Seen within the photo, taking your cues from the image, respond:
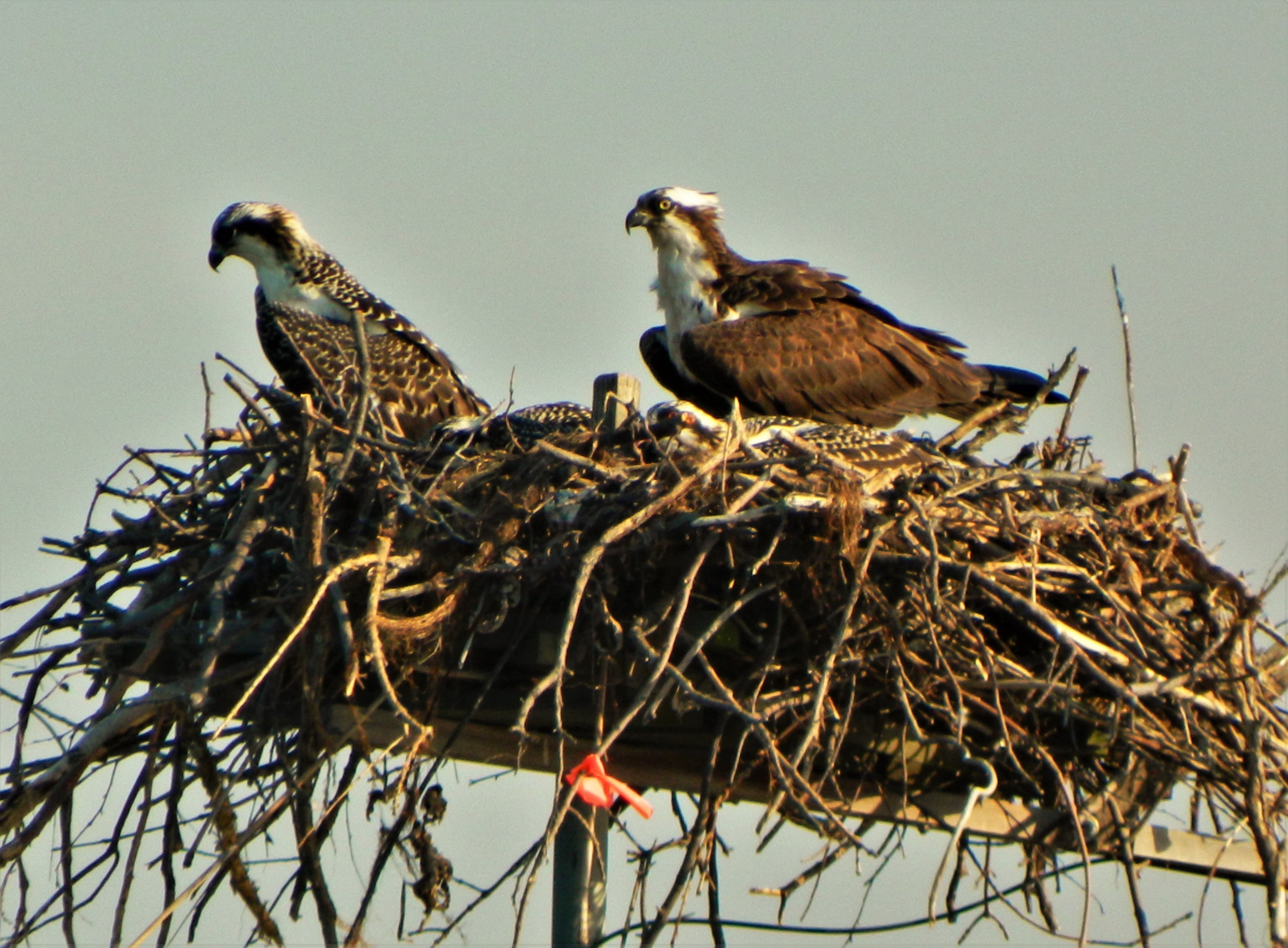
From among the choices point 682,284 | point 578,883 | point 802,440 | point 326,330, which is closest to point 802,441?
point 802,440

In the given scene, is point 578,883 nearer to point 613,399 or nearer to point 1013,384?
point 613,399

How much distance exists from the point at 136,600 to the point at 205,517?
0.38m

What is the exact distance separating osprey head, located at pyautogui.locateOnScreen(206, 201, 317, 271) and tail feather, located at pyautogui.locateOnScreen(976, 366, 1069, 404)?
330 cm

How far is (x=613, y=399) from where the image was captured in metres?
6.24

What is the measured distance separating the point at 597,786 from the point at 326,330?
3.90 m

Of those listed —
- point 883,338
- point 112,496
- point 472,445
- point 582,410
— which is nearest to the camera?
point 112,496

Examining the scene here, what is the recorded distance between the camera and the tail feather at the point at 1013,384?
7.67 metres

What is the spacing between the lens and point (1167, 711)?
532 centimetres

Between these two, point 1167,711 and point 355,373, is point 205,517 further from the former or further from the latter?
point 1167,711

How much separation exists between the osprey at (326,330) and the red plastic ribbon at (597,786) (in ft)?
9.28

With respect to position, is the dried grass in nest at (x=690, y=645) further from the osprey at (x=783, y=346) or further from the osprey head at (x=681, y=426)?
the osprey at (x=783, y=346)

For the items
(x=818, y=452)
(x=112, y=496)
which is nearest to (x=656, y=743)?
(x=818, y=452)

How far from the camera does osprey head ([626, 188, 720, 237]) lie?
811cm

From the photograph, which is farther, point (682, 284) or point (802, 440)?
point (682, 284)
